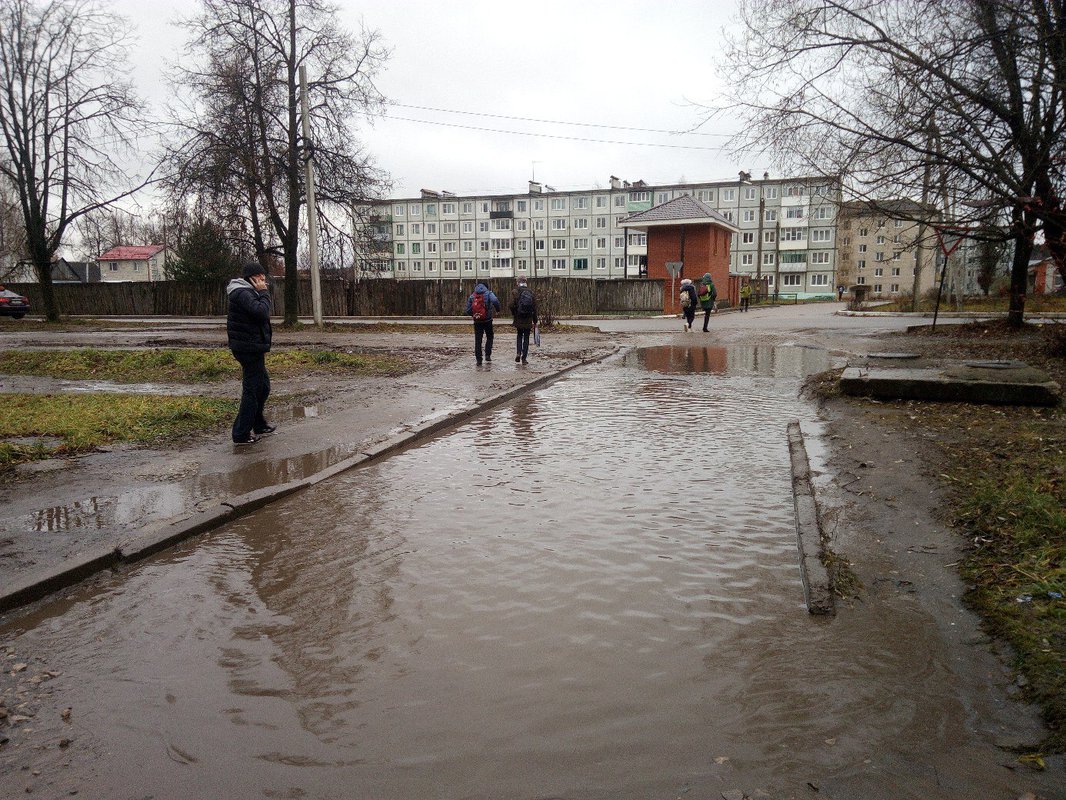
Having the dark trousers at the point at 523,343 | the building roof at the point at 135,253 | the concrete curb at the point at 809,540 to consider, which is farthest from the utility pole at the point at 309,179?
the building roof at the point at 135,253

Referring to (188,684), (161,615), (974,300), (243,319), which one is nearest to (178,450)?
(243,319)

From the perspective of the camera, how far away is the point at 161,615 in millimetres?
4223

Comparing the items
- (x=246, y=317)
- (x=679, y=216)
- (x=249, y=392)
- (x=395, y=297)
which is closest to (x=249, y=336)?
(x=246, y=317)

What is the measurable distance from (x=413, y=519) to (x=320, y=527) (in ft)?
2.35

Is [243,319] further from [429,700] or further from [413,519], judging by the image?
[429,700]

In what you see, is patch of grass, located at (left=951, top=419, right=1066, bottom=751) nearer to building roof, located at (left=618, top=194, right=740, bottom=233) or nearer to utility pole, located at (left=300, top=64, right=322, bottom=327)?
utility pole, located at (left=300, top=64, right=322, bottom=327)

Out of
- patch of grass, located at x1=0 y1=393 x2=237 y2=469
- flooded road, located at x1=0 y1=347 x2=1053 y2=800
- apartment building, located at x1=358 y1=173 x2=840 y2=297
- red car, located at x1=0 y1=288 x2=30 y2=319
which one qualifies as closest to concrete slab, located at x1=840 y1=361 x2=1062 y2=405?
flooded road, located at x1=0 y1=347 x2=1053 y2=800

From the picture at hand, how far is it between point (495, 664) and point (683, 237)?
4216cm

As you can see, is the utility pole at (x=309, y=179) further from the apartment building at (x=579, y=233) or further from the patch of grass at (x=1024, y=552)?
the apartment building at (x=579, y=233)

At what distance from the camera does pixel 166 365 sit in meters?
15.0

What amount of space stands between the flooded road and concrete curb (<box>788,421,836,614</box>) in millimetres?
90

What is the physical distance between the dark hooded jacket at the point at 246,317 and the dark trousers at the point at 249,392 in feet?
0.38

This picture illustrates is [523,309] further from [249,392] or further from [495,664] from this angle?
[495,664]

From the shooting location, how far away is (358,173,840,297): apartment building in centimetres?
8694
